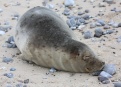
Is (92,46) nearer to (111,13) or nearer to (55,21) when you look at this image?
(55,21)

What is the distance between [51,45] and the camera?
3.71 metres

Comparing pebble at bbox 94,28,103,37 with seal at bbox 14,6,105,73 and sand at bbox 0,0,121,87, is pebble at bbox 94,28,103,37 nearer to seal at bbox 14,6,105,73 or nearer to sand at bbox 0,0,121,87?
sand at bbox 0,0,121,87

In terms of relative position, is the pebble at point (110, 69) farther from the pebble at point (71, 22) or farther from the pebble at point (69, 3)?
A: the pebble at point (69, 3)

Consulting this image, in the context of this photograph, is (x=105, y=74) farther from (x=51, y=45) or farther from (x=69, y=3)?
(x=69, y=3)

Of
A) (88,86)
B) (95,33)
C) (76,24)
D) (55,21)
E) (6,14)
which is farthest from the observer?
(6,14)

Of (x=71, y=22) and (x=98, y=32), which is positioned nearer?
(x=98, y=32)

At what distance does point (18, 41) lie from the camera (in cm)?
414

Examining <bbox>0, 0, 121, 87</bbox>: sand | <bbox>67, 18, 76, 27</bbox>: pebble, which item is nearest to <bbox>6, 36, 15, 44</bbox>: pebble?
<bbox>0, 0, 121, 87</bbox>: sand

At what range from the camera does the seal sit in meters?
3.59

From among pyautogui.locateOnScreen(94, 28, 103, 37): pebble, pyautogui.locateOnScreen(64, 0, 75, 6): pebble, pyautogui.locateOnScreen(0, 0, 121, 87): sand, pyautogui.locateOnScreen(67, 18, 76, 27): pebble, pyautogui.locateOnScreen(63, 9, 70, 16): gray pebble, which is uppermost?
pyautogui.locateOnScreen(64, 0, 75, 6): pebble

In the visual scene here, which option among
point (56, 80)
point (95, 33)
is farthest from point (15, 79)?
point (95, 33)

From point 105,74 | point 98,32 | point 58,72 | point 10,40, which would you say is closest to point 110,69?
point 105,74

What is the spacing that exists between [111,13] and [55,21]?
1.35 meters

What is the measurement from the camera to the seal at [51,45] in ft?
11.8
